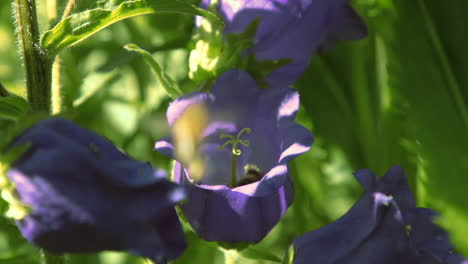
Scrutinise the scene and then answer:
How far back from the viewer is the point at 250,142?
0.54m

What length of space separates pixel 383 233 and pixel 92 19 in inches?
8.8

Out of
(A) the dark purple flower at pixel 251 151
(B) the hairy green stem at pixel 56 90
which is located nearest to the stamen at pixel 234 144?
(A) the dark purple flower at pixel 251 151

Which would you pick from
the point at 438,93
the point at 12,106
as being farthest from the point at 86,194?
the point at 438,93

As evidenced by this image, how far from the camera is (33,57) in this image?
43 centimetres

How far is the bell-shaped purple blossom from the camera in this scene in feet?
1.38

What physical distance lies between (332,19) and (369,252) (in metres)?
0.26

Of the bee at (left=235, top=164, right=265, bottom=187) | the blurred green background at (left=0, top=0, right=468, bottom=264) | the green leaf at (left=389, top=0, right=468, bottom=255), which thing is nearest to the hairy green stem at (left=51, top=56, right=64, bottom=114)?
the blurred green background at (left=0, top=0, right=468, bottom=264)

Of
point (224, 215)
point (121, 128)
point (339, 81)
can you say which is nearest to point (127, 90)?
point (121, 128)

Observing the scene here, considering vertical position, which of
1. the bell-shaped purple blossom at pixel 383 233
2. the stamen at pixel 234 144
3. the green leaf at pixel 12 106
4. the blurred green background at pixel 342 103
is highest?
the green leaf at pixel 12 106

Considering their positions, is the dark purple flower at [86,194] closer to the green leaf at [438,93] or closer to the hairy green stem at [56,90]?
the hairy green stem at [56,90]

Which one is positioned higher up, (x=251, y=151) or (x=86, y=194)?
(x=86, y=194)

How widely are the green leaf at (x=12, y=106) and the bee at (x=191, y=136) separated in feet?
0.33

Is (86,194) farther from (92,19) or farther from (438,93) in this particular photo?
(438,93)

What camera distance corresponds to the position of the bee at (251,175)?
53 cm
